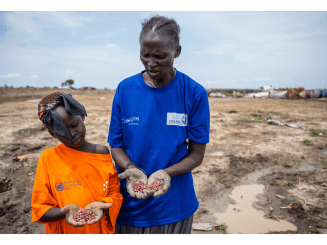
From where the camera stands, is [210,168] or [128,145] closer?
[128,145]

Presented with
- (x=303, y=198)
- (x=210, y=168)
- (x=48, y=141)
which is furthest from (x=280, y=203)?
(x=48, y=141)

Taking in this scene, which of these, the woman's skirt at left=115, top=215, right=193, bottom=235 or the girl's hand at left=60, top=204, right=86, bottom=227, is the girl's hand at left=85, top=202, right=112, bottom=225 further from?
the woman's skirt at left=115, top=215, right=193, bottom=235

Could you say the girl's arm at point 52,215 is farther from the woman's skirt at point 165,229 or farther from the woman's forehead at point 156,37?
the woman's forehead at point 156,37

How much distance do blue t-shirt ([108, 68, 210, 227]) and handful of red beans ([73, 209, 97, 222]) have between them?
0.25m

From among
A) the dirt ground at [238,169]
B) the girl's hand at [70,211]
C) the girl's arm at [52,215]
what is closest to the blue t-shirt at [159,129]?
the girl's hand at [70,211]

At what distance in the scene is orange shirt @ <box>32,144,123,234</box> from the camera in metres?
1.61

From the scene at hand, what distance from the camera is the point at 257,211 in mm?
4047

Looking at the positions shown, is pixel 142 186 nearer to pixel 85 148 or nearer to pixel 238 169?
A: pixel 85 148

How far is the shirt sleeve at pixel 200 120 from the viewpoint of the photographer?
1585mm

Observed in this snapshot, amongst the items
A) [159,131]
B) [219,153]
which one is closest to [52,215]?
[159,131]

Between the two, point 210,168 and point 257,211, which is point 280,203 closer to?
point 257,211

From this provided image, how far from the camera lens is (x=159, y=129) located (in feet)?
5.10

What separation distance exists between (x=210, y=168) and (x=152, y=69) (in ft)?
14.9

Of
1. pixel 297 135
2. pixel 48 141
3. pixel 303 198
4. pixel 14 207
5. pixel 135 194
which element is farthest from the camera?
pixel 297 135
